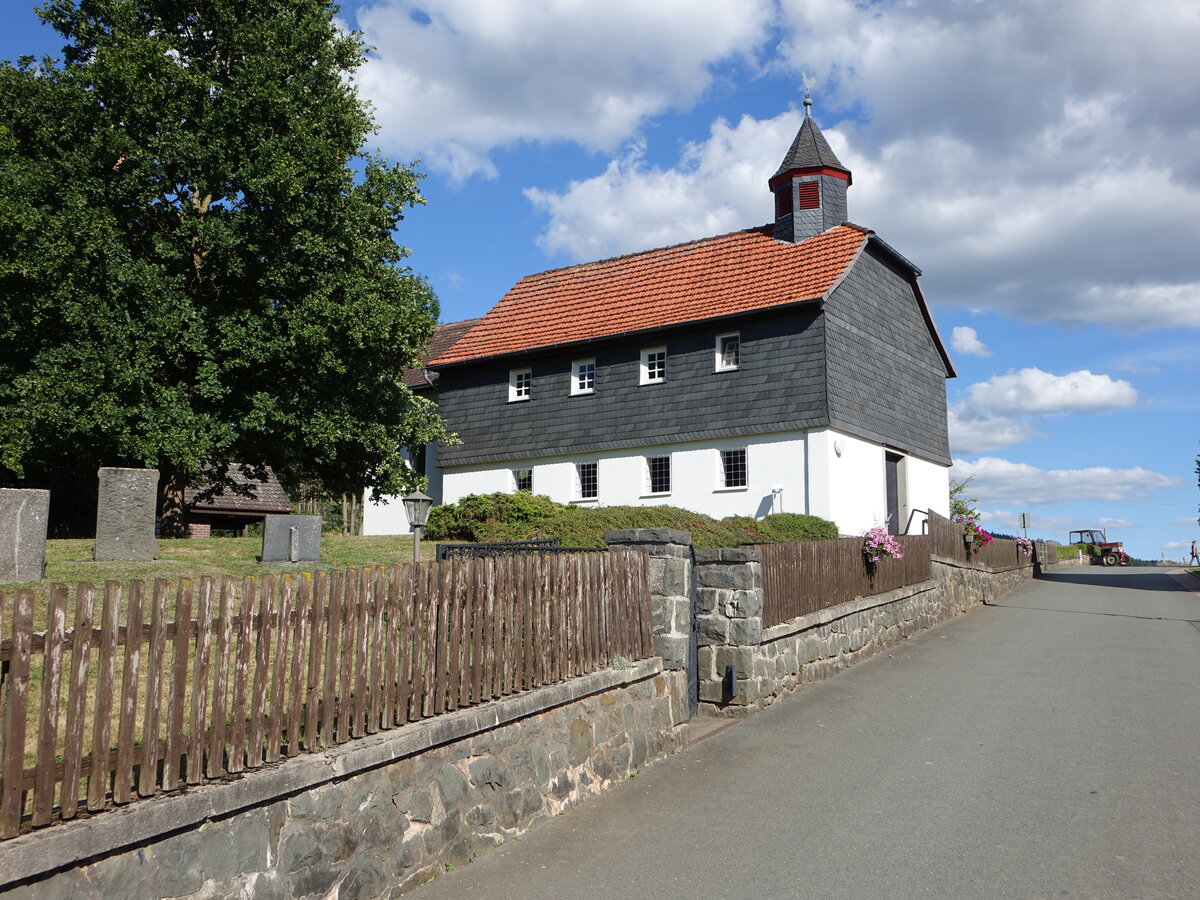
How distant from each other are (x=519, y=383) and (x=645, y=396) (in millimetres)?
5067

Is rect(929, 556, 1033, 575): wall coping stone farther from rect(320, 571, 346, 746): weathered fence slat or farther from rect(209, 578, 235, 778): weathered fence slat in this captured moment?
rect(209, 578, 235, 778): weathered fence slat

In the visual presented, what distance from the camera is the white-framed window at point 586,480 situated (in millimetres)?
27688

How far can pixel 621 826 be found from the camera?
6.74 metres

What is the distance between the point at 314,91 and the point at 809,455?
14.5 m

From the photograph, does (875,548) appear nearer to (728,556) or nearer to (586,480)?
(728,556)

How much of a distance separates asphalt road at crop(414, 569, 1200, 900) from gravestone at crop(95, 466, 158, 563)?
8639mm

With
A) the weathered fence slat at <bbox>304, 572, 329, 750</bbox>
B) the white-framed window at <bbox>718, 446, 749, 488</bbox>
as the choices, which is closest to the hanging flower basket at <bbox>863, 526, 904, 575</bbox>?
the white-framed window at <bbox>718, 446, 749, 488</bbox>

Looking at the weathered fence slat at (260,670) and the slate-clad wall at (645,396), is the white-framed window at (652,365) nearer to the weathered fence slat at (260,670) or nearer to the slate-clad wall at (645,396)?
the slate-clad wall at (645,396)

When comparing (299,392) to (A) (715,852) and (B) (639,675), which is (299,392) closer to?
(B) (639,675)

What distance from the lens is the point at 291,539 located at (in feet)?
50.3

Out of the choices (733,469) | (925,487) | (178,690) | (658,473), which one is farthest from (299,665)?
(925,487)

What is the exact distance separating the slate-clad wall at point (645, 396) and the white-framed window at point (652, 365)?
17cm

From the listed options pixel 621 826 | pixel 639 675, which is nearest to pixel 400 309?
pixel 639 675

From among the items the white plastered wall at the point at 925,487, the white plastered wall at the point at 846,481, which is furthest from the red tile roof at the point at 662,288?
the white plastered wall at the point at 925,487
